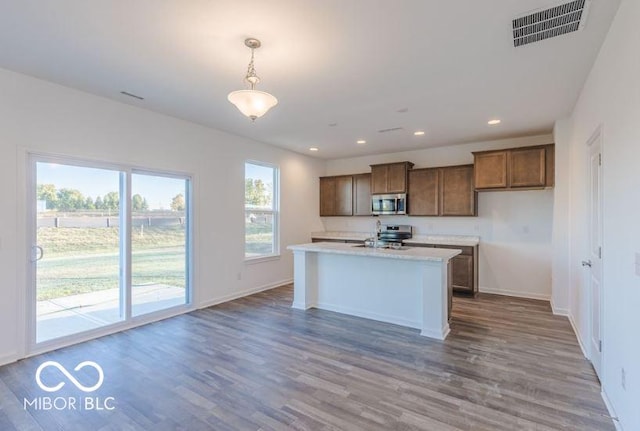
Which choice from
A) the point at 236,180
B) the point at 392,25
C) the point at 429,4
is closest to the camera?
the point at 429,4

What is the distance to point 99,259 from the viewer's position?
379 cm

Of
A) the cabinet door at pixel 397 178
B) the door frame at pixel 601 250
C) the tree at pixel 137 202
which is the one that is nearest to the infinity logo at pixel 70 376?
the tree at pixel 137 202

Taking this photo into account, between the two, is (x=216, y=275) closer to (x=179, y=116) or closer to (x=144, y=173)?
(x=144, y=173)

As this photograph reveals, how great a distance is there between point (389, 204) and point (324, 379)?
4.21m

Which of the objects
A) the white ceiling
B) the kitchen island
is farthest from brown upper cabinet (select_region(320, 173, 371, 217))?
the white ceiling

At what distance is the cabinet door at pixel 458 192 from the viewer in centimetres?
560

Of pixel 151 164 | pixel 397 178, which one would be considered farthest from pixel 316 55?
pixel 397 178

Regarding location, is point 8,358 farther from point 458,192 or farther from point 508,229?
point 508,229

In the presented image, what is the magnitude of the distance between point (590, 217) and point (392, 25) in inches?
106

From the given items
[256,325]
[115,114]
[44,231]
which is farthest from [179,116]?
[256,325]

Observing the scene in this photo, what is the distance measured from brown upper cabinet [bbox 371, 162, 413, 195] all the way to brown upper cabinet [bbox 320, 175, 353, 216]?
67cm

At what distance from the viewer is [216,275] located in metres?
5.02

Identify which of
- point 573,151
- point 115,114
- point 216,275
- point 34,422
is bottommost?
point 34,422

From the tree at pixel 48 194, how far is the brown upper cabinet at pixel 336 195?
4950 millimetres
